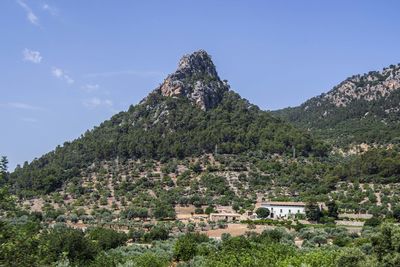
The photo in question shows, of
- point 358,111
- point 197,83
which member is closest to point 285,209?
point 197,83

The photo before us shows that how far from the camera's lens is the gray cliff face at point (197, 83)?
131625 mm

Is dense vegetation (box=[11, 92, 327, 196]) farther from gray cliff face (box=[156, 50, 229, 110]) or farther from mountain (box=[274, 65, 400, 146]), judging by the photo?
mountain (box=[274, 65, 400, 146])

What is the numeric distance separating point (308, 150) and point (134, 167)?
38.2 meters

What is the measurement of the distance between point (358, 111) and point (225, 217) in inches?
3595

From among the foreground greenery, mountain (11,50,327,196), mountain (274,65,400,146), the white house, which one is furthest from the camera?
mountain (274,65,400,146)

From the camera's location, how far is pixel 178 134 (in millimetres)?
116875

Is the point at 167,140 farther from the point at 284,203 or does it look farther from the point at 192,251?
the point at 192,251

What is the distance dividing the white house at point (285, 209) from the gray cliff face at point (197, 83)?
176 feet

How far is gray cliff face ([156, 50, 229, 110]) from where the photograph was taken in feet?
432

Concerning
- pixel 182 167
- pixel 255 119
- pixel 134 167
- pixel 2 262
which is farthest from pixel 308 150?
pixel 2 262

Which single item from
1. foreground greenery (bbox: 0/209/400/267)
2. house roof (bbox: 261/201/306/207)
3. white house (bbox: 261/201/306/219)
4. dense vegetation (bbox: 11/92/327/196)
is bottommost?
foreground greenery (bbox: 0/209/400/267)

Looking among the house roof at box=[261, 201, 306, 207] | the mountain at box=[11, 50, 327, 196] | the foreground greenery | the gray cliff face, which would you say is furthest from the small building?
the gray cliff face

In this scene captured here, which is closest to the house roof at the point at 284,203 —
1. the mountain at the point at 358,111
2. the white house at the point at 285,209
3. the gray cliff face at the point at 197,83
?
the white house at the point at 285,209

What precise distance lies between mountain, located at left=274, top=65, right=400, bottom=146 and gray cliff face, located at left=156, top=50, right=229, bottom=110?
32.1 metres
